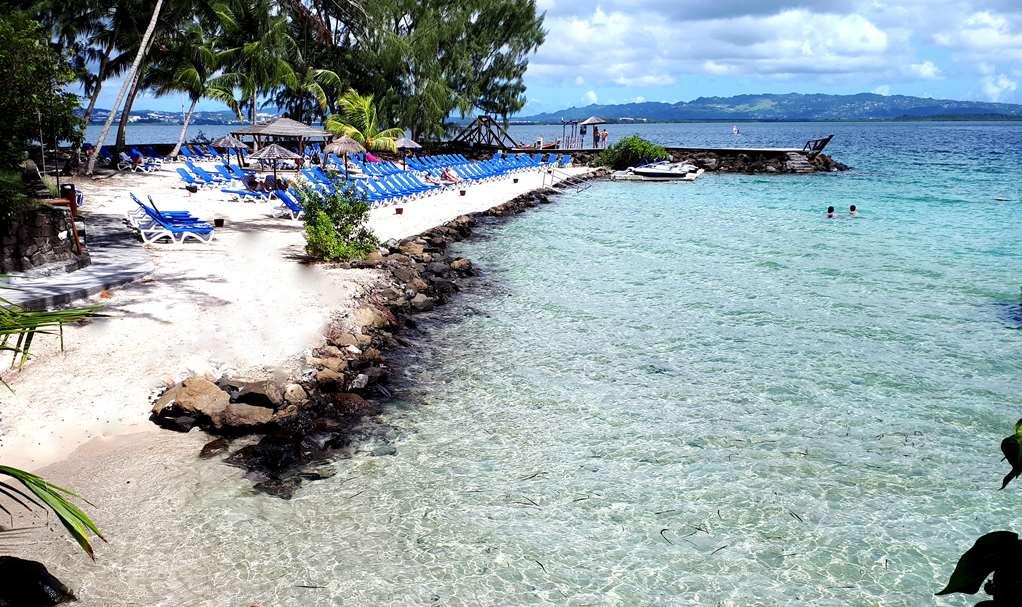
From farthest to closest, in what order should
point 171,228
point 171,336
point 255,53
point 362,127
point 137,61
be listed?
1. point 362,127
2. point 255,53
3. point 137,61
4. point 171,228
5. point 171,336

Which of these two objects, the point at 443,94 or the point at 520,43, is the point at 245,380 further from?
the point at 520,43

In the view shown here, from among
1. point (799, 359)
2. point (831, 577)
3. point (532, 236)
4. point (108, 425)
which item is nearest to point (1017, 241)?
point (532, 236)

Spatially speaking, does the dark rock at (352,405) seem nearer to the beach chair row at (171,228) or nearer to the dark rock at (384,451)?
the dark rock at (384,451)

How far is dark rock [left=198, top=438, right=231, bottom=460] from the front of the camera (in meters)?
6.20

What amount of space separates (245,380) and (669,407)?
433 cm

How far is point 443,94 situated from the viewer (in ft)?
116

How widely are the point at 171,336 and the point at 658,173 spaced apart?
2961 cm

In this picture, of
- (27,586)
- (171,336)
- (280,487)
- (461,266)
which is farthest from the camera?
(461,266)

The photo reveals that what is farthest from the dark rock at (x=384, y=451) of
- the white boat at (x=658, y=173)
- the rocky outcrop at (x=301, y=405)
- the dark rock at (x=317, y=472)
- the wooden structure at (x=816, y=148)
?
the wooden structure at (x=816, y=148)

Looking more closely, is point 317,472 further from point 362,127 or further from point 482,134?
point 482,134

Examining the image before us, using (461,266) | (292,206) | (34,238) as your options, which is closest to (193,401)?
(34,238)

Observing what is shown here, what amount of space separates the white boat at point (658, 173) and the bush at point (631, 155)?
12.0ft

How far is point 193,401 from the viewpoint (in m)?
6.68

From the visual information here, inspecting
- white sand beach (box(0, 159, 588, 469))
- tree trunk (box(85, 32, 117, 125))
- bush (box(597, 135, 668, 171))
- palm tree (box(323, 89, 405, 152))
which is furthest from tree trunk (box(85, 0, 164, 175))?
bush (box(597, 135, 668, 171))
